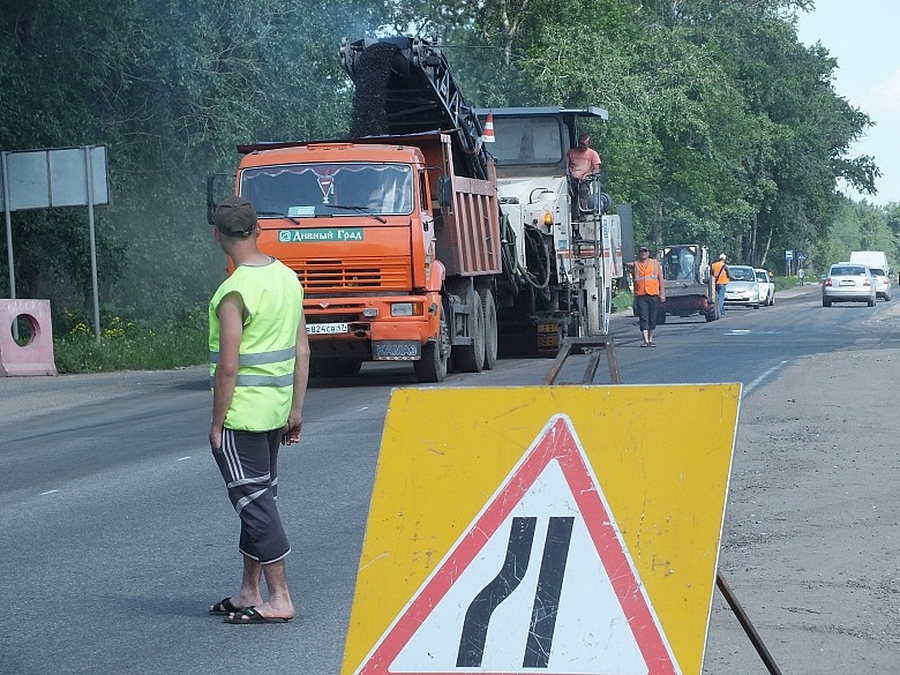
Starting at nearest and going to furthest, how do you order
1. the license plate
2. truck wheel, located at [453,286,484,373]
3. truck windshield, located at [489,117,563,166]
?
1. the license plate
2. truck wheel, located at [453,286,484,373]
3. truck windshield, located at [489,117,563,166]

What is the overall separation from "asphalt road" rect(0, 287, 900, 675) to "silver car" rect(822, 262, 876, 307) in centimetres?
3798

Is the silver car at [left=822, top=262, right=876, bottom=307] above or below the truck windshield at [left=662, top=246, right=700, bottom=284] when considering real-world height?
below

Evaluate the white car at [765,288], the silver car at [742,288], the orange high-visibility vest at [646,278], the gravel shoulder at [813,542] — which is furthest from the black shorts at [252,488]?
the white car at [765,288]

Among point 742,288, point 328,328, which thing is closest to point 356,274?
point 328,328

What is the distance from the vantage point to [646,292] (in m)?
27.6

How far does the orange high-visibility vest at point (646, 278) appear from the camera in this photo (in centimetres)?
2758

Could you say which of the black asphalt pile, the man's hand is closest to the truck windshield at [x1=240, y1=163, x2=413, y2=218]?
the black asphalt pile

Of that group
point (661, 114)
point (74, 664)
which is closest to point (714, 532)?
point (74, 664)

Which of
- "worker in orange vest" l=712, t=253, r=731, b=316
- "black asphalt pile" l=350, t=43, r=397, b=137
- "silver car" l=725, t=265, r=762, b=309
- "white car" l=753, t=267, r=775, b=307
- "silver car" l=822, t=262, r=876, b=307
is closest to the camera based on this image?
"black asphalt pile" l=350, t=43, r=397, b=137

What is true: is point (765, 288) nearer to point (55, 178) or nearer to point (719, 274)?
point (719, 274)

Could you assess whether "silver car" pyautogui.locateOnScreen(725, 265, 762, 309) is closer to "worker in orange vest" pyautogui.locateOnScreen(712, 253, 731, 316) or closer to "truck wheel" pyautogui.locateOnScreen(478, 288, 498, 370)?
"worker in orange vest" pyautogui.locateOnScreen(712, 253, 731, 316)

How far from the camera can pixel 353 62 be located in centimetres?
2053

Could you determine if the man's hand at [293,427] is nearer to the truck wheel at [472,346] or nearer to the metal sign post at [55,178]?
the truck wheel at [472,346]

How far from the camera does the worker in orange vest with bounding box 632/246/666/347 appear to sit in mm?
27500
